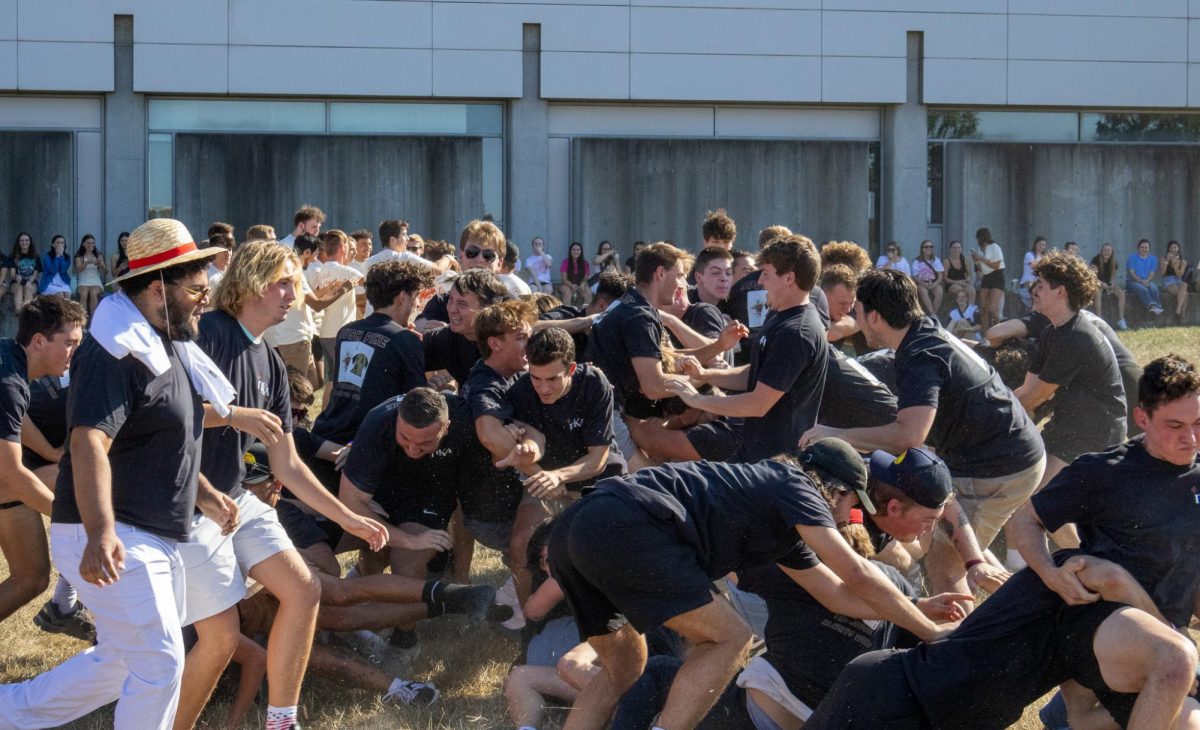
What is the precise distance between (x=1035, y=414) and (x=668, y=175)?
15454mm

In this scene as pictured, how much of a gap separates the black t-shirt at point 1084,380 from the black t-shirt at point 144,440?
4.96 meters

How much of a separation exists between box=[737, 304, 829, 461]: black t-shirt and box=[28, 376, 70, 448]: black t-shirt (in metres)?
3.40

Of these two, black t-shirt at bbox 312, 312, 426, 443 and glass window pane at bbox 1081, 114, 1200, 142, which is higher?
glass window pane at bbox 1081, 114, 1200, 142

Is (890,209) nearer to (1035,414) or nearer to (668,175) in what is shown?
(668,175)

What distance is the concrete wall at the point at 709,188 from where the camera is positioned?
23.9 m

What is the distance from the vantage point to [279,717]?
4.82 meters

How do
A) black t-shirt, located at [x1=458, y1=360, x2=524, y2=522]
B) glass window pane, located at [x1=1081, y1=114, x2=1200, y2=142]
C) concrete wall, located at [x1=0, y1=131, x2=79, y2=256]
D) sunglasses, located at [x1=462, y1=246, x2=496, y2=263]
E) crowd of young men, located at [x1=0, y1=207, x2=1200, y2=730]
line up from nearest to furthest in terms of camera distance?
1. crowd of young men, located at [x1=0, y1=207, x2=1200, y2=730]
2. black t-shirt, located at [x1=458, y1=360, x2=524, y2=522]
3. sunglasses, located at [x1=462, y1=246, x2=496, y2=263]
4. concrete wall, located at [x1=0, y1=131, x2=79, y2=256]
5. glass window pane, located at [x1=1081, y1=114, x2=1200, y2=142]

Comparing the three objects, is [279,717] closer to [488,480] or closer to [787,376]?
[488,480]

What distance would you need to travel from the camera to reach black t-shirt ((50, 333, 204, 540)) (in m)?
4.14

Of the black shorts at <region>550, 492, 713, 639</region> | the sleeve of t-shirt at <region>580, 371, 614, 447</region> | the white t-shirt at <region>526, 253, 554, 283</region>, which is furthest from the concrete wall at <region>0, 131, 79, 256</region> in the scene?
the black shorts at <region>550, 492, 713, 639</region>

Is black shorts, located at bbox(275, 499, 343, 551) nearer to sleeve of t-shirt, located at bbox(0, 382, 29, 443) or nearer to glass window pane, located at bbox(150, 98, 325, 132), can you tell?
sleeve of t-shirt, located at bbox(0, 382, 29, 443)

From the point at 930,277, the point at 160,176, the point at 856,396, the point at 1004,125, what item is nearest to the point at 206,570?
the point at 856,396

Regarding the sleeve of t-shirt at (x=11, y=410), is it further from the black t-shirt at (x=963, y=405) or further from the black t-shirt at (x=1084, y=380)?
the black t-shirt at (x=1084, y=380)

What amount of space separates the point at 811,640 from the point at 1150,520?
47.3 inches
